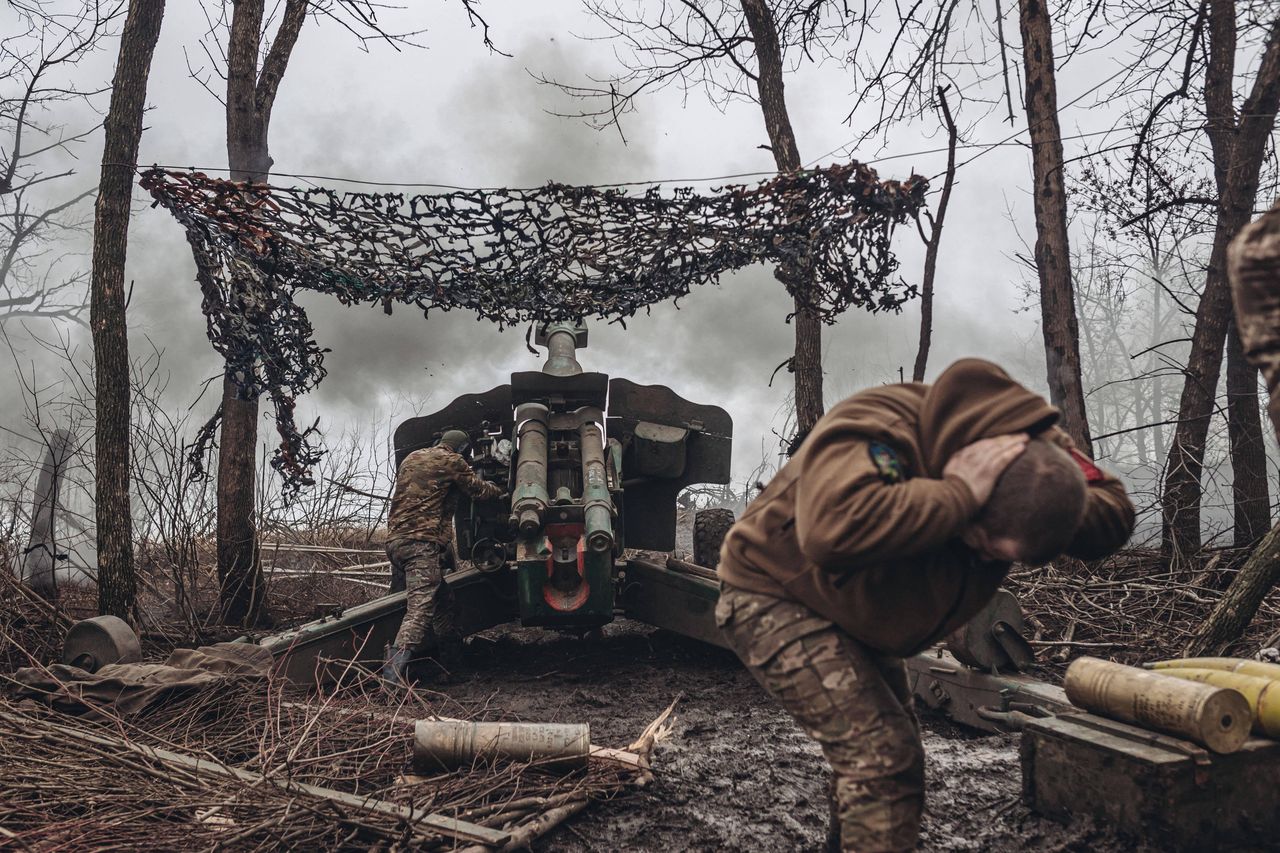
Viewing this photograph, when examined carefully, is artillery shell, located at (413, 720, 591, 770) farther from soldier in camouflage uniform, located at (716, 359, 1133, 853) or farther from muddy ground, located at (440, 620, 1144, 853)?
soldier in camouflage uniform, located at (716, 359, 1133, 853)

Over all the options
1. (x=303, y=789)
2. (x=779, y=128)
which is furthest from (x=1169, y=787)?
(x=779, y=128)

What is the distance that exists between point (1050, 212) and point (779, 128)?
2.70 meters

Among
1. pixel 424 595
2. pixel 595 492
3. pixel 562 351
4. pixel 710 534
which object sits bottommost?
pixel 424 595

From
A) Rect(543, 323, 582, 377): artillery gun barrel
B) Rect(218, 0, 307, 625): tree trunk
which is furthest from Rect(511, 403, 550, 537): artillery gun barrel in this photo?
Rect(218, 0, 307, 625): tree trunk

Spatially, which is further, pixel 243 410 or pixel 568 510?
pixel 243 410

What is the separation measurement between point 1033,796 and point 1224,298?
5.37m

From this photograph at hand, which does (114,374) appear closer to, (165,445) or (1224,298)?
(165,445)

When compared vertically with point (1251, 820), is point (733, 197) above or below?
above

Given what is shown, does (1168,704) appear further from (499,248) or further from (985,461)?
(499,248)

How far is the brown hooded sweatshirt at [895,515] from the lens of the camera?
226cm

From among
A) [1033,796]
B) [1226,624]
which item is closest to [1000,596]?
[1226,624]

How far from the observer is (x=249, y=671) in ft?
18.9

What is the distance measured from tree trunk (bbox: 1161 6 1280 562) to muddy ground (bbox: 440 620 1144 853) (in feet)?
10.6

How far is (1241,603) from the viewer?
17.0 feet
